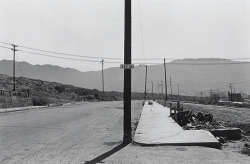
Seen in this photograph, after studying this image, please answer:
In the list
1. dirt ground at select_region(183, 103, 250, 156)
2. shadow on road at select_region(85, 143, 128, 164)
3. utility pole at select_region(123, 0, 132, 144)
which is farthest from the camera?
utility pole at select_region(123, 0, 132, 144)

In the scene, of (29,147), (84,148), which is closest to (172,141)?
(84,148)

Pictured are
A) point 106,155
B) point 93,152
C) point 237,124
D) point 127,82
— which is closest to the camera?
point 106,155

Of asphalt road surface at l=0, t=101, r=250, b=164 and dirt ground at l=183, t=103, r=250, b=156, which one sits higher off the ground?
asphalt road surface at l=0, t=101, r=250, b=164

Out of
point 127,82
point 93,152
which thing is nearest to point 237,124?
point 127,82

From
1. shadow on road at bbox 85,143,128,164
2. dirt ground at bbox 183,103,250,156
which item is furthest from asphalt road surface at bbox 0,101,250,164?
dirt ground at bbox 183,103,250,156

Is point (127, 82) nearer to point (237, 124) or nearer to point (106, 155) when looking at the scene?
point (106, 155)

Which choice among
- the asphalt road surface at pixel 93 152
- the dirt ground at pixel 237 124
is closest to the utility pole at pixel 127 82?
the asphalt road surface at pixel 93 152

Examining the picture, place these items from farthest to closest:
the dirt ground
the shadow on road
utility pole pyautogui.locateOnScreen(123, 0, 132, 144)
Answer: utility pole pyautogui.locateOnScreen(123, 0, 132, 144) → the dirt ground → the shadow on road

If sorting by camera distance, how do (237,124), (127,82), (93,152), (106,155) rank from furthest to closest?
1. (237,124)
2. (127,82)
3. (93,152)
4. (106,155)

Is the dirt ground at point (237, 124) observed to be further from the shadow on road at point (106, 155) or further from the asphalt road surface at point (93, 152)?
the shadow on road at point (106, 155)

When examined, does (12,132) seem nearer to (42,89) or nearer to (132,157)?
(132,157)

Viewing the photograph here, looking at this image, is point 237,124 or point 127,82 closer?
point 127,82

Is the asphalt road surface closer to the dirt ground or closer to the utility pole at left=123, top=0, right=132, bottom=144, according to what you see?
the utility pole at left=123, top=0, right=132, bottom=144

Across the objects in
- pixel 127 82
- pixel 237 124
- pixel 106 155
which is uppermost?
pixel 127 82
